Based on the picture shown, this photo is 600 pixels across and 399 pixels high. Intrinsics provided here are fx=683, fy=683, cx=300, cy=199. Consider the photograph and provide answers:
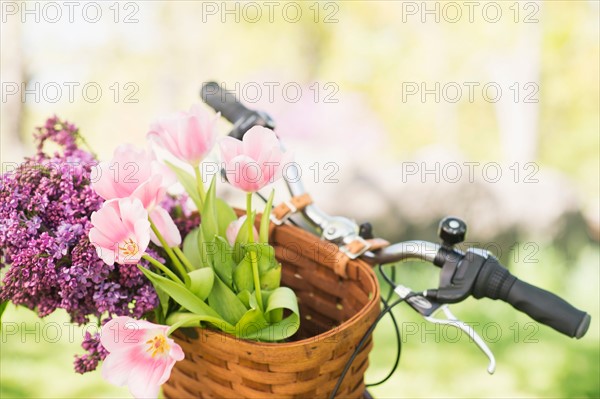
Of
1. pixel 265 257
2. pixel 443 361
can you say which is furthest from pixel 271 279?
pixel 443 361

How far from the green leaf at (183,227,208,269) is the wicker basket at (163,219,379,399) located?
120 millimetres

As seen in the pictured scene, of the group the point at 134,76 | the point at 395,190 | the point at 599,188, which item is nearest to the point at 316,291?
the point at 395,190

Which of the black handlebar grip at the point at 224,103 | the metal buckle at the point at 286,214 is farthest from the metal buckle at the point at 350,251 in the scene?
the black handlebar grip at the point at 224,103

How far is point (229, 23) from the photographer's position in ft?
15.0

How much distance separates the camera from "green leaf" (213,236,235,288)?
3.24ft

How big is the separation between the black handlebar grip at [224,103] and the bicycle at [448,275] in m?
0.17

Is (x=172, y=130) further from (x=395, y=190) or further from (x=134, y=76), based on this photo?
(x=134, y=76)

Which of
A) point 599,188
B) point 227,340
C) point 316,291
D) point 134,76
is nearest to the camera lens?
point 227,340

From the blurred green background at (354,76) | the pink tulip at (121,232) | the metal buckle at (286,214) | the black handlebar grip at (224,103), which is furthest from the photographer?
the blurred green background at (354,76)

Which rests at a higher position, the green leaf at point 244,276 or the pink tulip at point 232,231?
the pink tulip at point 232,231

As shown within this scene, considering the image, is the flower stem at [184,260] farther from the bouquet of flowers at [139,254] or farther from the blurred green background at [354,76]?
the blurred green background at [354,76]

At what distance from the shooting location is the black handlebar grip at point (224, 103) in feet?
4.30

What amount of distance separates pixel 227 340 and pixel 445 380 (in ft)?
4.52

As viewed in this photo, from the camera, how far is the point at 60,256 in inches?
35.8
